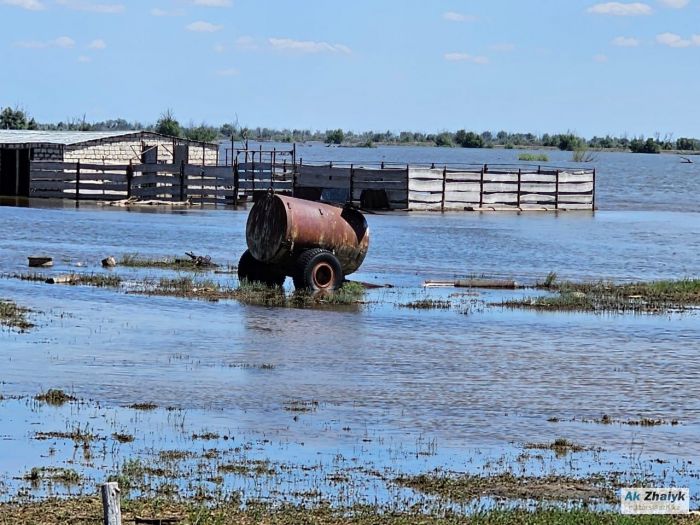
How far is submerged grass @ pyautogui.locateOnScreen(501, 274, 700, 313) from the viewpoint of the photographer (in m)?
24.7

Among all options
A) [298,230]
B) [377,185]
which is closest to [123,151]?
[377,185]

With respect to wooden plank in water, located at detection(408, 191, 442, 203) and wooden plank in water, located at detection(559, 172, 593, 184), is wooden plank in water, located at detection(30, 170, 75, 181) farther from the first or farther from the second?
wooden plank in water, located at detection(559, 172, 593, 184)

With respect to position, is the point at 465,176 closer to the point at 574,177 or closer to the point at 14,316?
the point at 574,177

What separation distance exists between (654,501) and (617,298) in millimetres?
15726

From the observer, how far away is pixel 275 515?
9805 mm

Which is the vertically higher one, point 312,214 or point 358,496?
point 312,214

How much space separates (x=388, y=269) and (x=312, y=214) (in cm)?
794

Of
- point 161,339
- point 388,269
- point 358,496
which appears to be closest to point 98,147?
point 388,269

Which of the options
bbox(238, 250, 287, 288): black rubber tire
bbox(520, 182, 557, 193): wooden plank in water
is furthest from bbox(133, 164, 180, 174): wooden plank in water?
bbox(238, 250, 287, 288): black rubber tire

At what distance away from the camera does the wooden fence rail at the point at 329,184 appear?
54.6 metres

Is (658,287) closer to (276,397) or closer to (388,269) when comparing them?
(388,269)

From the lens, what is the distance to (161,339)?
19.1 m

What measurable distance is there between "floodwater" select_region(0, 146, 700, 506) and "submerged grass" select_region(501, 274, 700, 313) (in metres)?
0.75

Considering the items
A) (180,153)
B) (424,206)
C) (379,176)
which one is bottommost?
(424,206)
